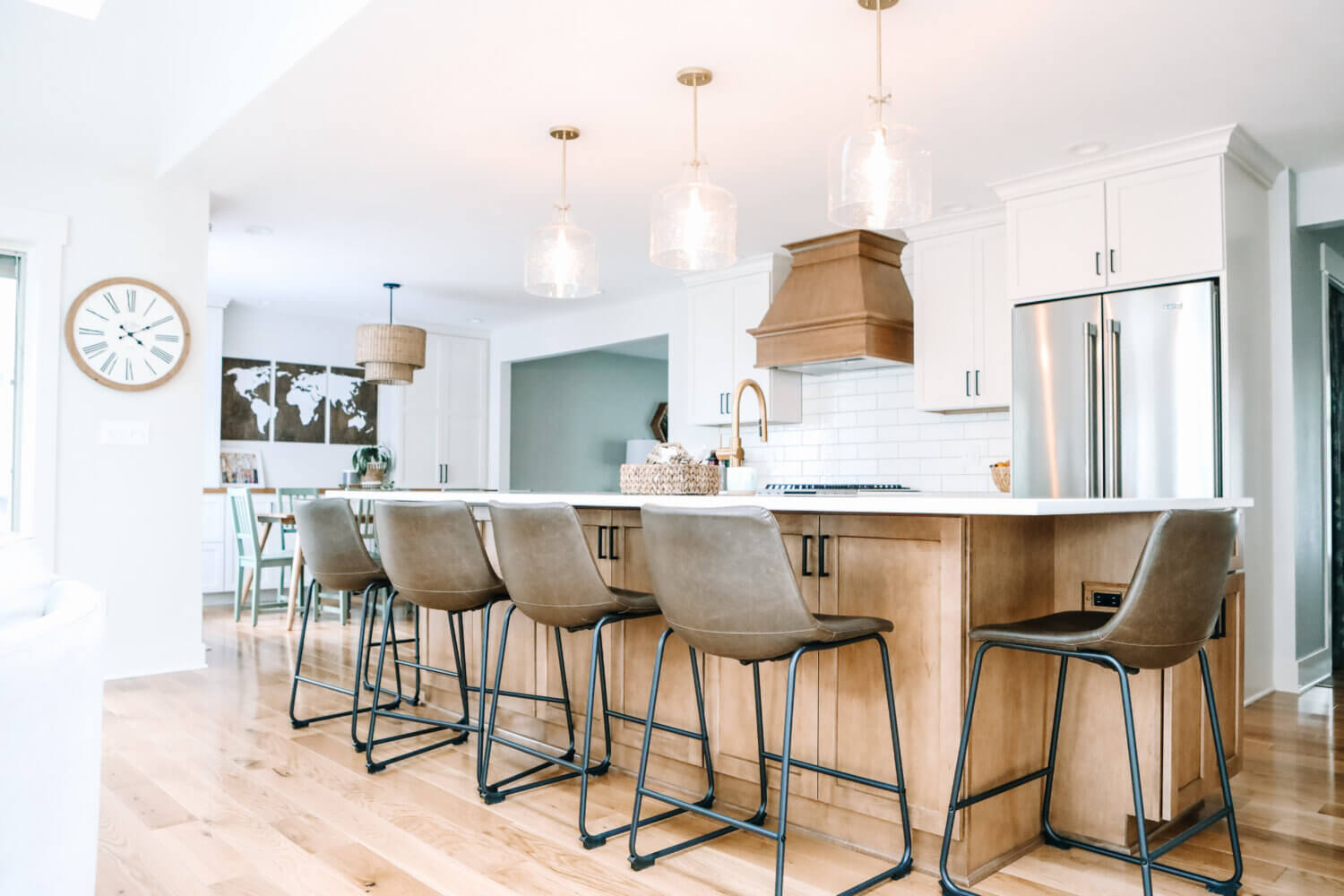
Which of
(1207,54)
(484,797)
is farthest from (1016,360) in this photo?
(484,797)

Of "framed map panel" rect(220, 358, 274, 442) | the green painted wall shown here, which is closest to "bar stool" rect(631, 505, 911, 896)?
"framed map panel" rect(220, 358, 274, 442)

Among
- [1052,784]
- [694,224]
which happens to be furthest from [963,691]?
[694,224]

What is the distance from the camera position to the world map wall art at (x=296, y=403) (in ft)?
25.7

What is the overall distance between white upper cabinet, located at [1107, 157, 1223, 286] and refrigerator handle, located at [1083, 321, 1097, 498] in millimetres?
247

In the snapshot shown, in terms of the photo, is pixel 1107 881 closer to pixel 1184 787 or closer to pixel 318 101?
pixel 1184 787

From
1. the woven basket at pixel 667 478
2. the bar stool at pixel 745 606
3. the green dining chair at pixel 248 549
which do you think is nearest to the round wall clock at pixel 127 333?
the green dining chair at pixel 248 549

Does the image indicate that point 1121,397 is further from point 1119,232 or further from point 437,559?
point 437,559

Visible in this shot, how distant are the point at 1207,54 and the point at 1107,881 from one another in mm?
2736

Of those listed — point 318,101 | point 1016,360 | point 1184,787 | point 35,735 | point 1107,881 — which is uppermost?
point 318,101

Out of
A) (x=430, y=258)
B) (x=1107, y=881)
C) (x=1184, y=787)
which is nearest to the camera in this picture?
(x=1107, y=881)

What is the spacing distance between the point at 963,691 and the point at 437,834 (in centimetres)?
138

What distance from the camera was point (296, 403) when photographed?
8188mm

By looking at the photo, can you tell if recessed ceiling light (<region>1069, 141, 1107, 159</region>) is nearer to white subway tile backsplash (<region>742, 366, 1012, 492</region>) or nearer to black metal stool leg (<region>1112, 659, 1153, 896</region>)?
white subway tile backsplash (<region>742, 366, 1012, 492</region>)

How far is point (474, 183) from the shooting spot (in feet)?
15.4
